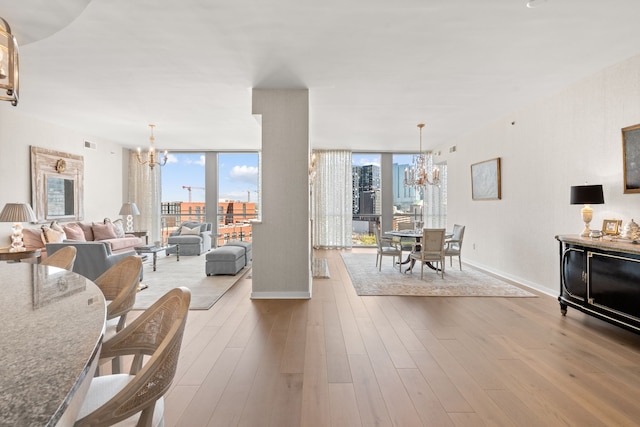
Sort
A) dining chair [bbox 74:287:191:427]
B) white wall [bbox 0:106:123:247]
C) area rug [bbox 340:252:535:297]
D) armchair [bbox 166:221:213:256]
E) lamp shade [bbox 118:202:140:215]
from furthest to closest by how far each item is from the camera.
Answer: armchair [bbox 166:221:213:256] → lamp shade [bbox 118:202:140:215] → white wall [bbox 0:106:123:247] → area rug [bbox 340:252:535:297] → dining chair [bbox 74:287:191:427]

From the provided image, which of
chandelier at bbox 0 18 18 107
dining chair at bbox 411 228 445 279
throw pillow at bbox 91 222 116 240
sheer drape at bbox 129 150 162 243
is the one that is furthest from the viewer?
sheer drape at bbox 129 150 162 243

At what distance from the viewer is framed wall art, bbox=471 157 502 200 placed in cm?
577

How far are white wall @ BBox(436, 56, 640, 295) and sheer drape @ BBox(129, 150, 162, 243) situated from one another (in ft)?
26.7

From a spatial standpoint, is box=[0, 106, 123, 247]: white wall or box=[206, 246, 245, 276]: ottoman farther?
box=[206, 246, 245, 276]: ottoman

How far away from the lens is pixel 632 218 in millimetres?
3359

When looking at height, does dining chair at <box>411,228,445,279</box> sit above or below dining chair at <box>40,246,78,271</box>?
below

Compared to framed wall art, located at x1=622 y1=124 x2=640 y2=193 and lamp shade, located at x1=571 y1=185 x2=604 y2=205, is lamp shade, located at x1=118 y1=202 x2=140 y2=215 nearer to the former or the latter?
lamp shade, located at x1=571 y1=185 x2=604 y2=205

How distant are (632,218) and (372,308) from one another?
9.47 ft

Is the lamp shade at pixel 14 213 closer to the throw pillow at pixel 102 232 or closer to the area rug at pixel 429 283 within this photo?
the throw pillow at pixel 102 232

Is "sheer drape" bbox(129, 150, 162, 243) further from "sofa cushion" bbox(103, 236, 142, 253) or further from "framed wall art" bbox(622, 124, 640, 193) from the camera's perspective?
"framed wall art" bbox(622, 124, 640, 193)

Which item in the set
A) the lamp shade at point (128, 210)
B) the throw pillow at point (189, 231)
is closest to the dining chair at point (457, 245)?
the throw pillow at point (189, 231)

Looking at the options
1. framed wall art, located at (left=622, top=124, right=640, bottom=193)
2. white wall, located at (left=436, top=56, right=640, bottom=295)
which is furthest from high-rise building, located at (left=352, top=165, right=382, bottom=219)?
framed wall art, located at (left=622, top=124, right=640, bottom=193)

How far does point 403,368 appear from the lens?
2.50m

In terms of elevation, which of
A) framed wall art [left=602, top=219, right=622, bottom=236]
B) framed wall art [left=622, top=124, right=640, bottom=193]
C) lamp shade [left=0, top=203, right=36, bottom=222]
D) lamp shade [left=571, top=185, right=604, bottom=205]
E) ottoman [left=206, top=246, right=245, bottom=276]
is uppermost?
framed wall art [left=622, top=124, right=640, bottom=193]
